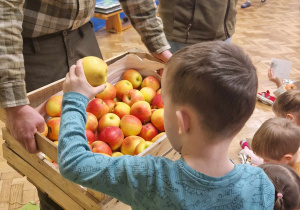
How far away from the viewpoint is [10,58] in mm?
977

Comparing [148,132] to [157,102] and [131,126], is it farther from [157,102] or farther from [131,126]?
[157,102]

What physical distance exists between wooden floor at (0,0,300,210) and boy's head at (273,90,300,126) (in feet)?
1.84

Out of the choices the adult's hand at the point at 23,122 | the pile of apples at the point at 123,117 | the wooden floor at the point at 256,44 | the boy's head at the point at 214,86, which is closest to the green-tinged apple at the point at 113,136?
the pile of apples at the point at 123,117

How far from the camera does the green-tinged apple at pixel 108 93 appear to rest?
149 cm

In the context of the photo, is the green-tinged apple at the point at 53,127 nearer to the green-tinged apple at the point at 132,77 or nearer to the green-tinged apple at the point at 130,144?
the green-tinged apple at the point at 130,144

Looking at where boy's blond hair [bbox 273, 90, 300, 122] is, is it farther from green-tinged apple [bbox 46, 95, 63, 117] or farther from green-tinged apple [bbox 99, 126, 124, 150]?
green-tinged apple [bbox 46, 95, 63, 117]

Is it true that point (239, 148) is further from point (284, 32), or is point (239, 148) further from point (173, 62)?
point (284, 32)

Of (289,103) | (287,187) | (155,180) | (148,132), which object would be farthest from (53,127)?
(289,103)

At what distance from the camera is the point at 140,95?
152cm

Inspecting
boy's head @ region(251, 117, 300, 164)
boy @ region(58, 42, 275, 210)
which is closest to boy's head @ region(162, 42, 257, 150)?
boy @ region(58, 42, 275, 210)

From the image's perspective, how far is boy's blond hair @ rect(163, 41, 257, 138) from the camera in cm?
66

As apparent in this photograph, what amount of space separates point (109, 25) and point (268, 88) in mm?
2817

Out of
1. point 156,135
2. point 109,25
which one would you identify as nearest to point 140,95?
point 156,135

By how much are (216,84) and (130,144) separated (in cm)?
72
